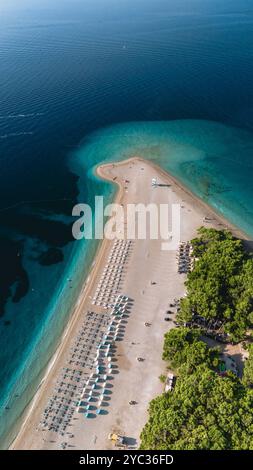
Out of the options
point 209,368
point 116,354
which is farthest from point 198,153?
point 209,368

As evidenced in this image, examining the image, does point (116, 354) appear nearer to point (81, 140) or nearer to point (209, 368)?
point (209, 368)

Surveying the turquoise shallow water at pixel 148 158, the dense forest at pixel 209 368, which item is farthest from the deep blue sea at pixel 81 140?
the dense forest at pixel 209 368

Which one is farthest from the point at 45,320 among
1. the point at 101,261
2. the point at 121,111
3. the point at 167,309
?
the point at 121,111

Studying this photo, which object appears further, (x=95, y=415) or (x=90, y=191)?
(x=90, y=191)

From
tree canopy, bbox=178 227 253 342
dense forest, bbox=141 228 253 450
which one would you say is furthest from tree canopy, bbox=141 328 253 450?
tree canopy, bbox=178 227 253 342

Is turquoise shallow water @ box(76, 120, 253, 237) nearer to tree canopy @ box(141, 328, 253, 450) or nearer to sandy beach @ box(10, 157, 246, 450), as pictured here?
sandy beach @ box(10, 157, 246, 450)
